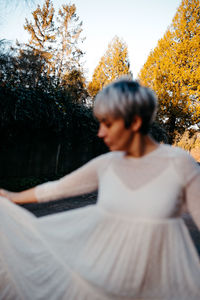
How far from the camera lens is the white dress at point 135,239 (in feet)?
3.84

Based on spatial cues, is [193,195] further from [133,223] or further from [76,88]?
[76,88]

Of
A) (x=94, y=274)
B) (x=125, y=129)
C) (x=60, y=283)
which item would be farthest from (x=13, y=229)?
(x=125, y=129)

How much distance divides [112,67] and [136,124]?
20617 mm

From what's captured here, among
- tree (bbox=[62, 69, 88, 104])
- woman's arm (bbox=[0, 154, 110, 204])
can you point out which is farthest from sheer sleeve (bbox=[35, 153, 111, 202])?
tree (bbox=[62, 69, 88, 104])

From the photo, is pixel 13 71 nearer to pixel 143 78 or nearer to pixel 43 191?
pixel 43 191

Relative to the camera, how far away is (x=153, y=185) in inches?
46.3

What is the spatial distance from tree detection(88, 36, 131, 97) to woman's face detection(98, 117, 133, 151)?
1959 centimetres

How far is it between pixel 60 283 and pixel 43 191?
538 mm

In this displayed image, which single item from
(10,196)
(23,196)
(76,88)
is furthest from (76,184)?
(76,88)

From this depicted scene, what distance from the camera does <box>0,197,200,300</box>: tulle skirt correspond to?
3.89ft

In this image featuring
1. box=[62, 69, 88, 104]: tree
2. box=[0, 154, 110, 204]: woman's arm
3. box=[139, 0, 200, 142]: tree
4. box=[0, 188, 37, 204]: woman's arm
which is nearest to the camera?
box=[0, 154, 110, 204]: woman's arm

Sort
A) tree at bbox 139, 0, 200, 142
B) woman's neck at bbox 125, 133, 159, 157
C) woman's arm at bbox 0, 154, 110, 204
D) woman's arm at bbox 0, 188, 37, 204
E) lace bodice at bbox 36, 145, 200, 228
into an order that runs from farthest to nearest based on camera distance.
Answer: tree at bbox 139, 0, 200, 142 → woman's arm at bbox 0, 188, 37, 204 → woman's arm at bbox 0, 154, 110, 204 → woman's neck at bbox 125, 133, 159, 157 → lace bodice at bbox 36, 145, 200, 228

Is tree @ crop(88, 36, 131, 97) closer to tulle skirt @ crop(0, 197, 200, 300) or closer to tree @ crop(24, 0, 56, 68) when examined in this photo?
tree @ crop(24, 0, 56, 68)

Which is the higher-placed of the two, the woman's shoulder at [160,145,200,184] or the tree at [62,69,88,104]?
the tree at [62,69,88,104]
